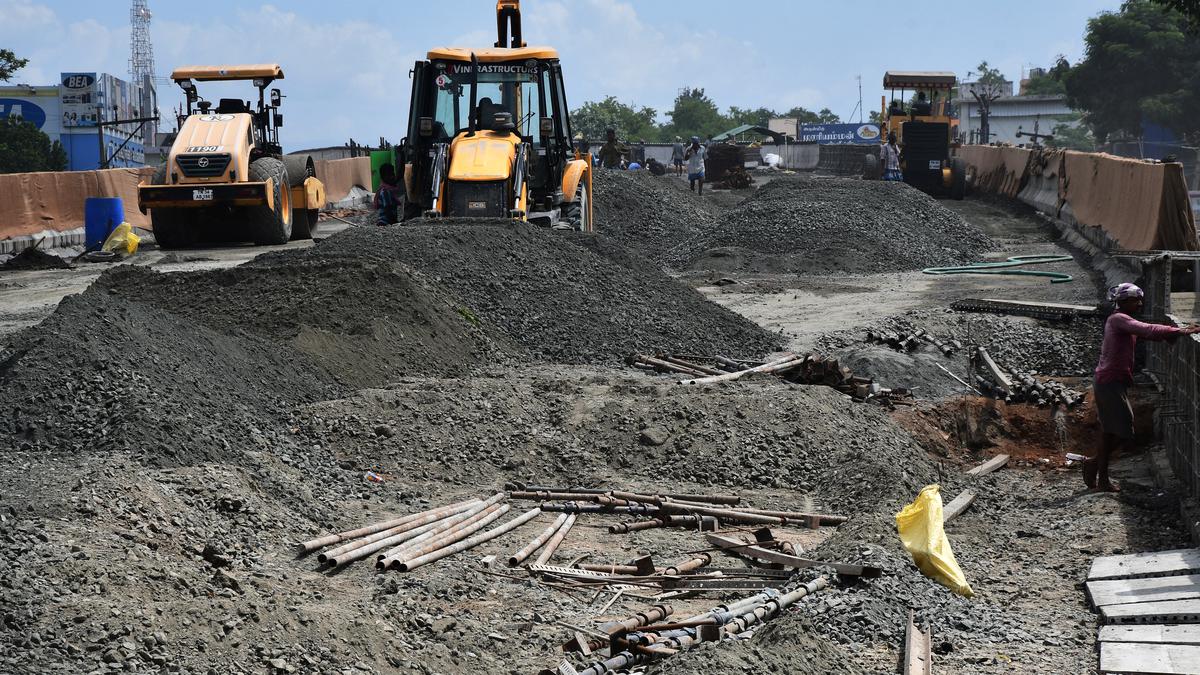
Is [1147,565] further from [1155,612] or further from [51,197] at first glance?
[51,197]

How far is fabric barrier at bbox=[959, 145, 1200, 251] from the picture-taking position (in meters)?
16.3

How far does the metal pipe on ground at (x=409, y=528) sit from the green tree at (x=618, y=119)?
9814 cm

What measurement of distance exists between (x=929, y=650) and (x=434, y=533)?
3087 mm

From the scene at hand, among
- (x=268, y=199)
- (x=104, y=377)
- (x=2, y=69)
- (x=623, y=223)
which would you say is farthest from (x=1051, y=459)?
(x=2, y=69)

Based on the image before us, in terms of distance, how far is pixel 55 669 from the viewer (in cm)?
534

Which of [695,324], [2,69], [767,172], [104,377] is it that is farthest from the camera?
[767,172]

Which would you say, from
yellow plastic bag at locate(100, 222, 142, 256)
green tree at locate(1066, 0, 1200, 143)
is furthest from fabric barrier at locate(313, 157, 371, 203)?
green tree at locate(1066, 0, 1200, 143)

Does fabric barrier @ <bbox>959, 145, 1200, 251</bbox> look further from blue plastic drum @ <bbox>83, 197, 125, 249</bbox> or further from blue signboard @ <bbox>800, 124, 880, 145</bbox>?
blue signboard @ <bbox>800, 124, 880, 145</bbox>

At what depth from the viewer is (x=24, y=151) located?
4247cm

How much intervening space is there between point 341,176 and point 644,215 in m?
11.6

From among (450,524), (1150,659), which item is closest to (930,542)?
(1150,659)

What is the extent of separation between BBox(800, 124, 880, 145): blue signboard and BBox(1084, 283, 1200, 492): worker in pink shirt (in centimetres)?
5546

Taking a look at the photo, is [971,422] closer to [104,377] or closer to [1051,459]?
[1051,459]

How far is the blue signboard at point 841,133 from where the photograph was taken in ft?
218
